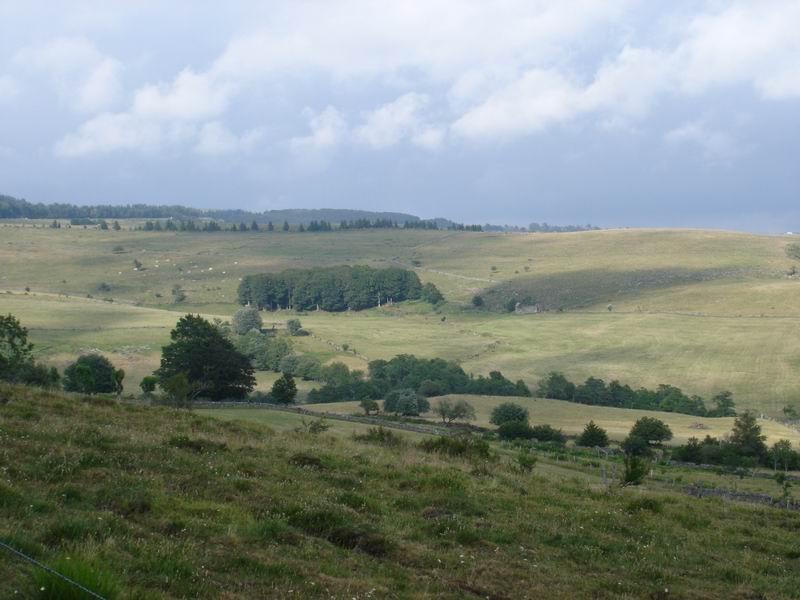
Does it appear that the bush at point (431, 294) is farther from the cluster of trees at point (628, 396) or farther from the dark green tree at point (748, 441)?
the dark green tree at point (748, 441)

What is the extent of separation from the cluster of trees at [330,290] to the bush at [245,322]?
45533mm

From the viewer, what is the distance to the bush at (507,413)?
226 ft

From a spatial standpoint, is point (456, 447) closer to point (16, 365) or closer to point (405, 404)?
point (16, 365)

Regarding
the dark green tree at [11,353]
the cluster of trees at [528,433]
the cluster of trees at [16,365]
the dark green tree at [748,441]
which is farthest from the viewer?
the cluster of trees at [528,433]

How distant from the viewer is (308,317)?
521ft

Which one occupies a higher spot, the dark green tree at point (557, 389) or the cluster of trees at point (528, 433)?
the cluster of trees at point (528, 433)

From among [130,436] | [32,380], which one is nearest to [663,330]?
[32,380]

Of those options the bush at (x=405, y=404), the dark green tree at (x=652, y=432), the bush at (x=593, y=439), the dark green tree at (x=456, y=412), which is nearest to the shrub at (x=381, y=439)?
the bush at (x=593, y=439)

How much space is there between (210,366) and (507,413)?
24700mm

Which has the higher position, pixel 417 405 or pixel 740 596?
pixel 740 596

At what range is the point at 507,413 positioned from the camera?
230 feet

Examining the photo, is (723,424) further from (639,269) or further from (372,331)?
(639,269)

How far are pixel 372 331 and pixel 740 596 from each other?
123 m

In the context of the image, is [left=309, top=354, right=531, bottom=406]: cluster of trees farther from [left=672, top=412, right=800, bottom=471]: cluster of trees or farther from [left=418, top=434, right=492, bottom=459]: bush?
[left=418, top=434, right=492, bottom=459]: bush
